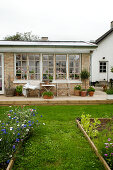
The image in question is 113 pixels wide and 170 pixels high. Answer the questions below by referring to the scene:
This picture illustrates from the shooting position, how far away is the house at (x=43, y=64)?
1010 cm

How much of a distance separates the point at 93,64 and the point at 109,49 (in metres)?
2.36

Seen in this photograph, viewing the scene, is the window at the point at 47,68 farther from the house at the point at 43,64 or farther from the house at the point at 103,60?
the house at the point at 103,60

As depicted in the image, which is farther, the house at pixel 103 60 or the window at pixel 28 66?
the house at pixel 103 60

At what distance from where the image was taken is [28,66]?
34.0 ft

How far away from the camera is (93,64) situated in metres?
18.3

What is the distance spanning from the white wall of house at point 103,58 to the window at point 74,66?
8.00 m

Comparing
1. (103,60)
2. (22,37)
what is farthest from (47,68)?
(22,37)

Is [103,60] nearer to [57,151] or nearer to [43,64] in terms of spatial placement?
[43,64]

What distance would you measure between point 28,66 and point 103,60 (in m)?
10.3

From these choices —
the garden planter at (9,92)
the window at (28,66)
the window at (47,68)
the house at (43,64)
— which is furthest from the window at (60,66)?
the garden planter at (9,92)

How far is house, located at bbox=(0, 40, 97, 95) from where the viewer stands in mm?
10102

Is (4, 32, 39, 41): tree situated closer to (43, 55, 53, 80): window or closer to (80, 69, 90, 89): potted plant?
(43, 55, 53, 80): window

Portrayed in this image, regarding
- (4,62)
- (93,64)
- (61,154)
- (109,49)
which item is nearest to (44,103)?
(4,62)

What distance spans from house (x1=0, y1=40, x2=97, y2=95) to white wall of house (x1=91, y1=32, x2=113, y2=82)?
8.06 m
